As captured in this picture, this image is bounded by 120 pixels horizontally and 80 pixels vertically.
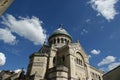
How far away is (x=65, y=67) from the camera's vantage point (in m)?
33.8

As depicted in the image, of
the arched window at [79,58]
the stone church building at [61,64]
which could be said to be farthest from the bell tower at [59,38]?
the arched window at [79,58]

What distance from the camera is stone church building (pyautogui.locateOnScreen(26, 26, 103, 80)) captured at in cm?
3297

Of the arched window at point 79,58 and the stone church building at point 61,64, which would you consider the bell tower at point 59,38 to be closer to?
the stone church building at point 61,64

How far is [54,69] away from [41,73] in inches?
134

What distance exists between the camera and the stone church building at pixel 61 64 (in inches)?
1298

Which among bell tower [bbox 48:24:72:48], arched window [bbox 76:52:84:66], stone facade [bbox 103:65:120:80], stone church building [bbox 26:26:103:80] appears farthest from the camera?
bell tower [bbox 48:24:72:48]

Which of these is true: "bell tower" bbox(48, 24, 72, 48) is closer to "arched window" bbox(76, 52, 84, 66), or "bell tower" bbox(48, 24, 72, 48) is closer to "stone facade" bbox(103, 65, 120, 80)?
"arched window" bbox(76, 52, 84, 66)

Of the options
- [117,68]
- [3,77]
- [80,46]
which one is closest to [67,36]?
[80,46]

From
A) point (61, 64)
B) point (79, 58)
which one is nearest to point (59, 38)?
point (79, 58)

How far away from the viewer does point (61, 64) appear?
36.8m

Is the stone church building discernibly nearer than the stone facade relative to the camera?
No

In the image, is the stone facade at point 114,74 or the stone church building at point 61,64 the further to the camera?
the stone church building at point 61,64

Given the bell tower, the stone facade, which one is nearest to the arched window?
the bell tower

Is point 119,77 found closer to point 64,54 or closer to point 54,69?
point 54,69
